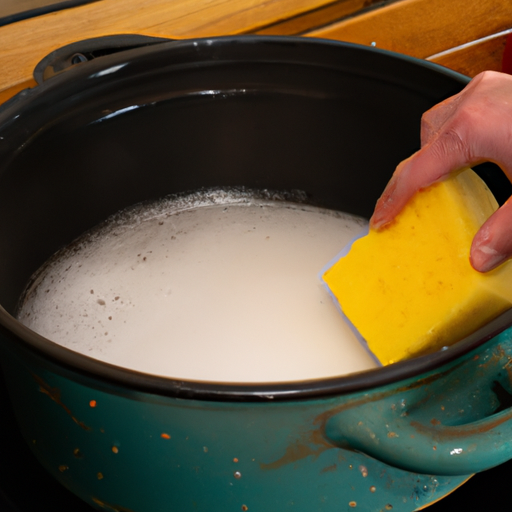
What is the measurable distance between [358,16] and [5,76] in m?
0.57

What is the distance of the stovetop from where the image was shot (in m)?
0.51

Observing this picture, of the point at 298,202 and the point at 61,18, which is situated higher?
the point at 61,18

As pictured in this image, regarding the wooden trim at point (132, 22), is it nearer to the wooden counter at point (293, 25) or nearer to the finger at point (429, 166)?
the wooden counter at point (293, 25)

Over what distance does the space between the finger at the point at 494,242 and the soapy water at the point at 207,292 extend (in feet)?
0.62

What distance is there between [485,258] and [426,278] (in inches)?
2.4

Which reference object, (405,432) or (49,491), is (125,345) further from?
(405,432)

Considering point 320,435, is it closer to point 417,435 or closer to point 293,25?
point 417,435

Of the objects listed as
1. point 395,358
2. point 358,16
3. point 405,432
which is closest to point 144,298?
point 395,358

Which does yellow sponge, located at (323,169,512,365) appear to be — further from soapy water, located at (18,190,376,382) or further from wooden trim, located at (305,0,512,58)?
wooden trim, located at (305,0,512,58)

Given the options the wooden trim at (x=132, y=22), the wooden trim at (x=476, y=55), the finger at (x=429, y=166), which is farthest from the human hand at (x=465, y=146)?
the wooden trim at (x=476, y=55)

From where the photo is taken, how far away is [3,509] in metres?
0.50

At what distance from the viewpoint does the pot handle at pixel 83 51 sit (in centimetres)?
69

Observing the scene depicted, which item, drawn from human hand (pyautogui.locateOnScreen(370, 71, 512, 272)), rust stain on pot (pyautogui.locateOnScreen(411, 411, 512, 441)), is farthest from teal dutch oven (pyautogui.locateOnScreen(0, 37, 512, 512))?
human hand (pyautogui.locateOnScreen(370, 71, 512, 272))

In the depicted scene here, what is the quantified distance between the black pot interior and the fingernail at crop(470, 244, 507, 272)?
8.3 inches
